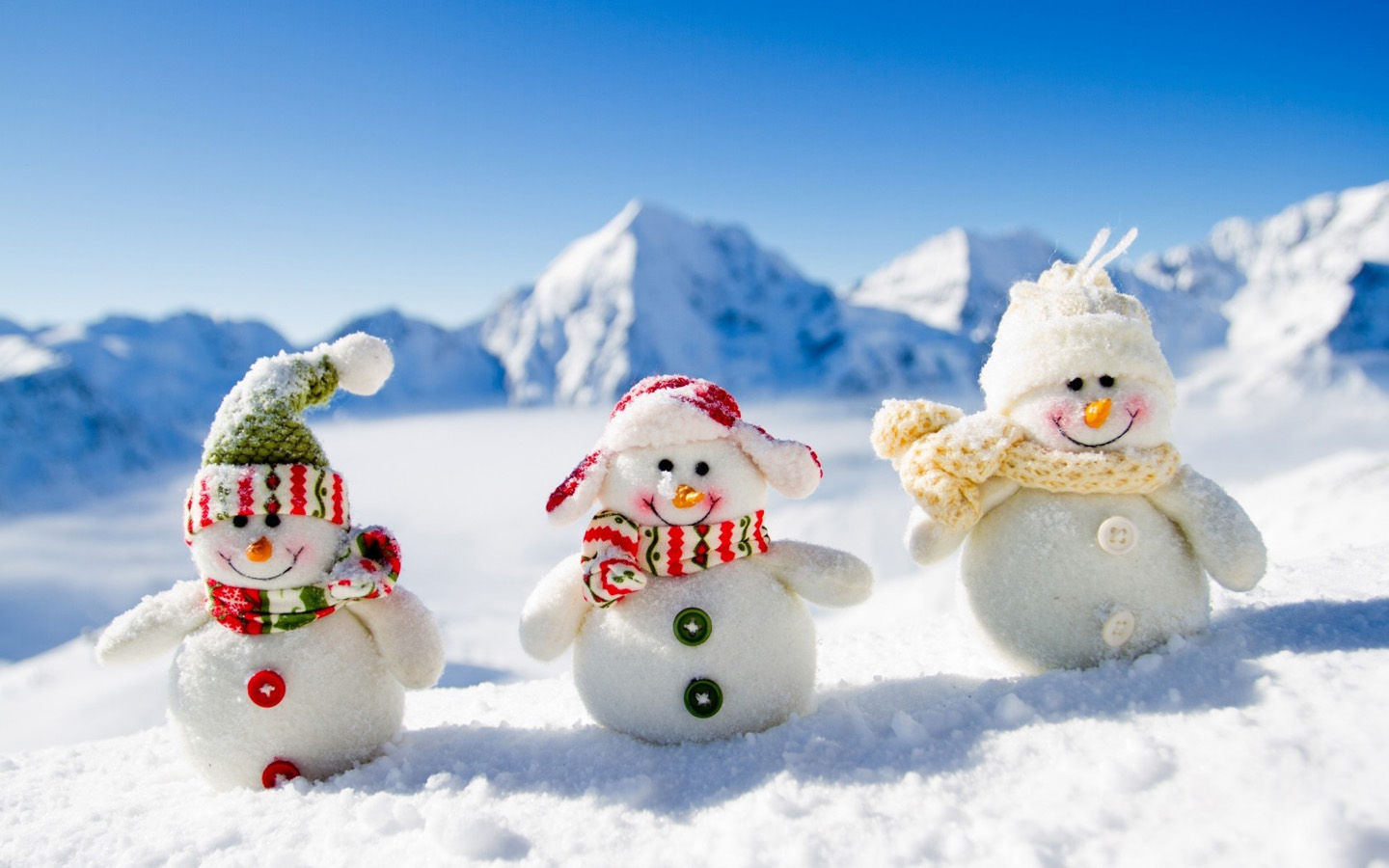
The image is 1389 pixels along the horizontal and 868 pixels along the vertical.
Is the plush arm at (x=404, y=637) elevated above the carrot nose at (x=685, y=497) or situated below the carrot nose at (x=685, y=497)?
below

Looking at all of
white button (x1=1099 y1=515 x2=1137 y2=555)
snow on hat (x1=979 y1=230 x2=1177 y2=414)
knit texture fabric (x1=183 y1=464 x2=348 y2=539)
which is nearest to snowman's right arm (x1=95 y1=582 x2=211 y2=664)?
knit texture fabric (x1=183 y1=464 x2=348 y2=539)

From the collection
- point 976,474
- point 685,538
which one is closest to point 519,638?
point 685,538

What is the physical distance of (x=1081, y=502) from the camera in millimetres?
2305

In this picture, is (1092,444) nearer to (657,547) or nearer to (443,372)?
(657,547)

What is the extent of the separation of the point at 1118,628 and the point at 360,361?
227 centimetres

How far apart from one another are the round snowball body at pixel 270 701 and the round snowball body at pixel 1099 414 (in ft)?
6.82

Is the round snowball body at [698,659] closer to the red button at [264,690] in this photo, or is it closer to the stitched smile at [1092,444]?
the red button at [264,690]

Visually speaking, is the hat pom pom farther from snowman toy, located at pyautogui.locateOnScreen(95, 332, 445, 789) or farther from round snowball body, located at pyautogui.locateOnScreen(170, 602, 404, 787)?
round snowball body, located at pyautogui.locateOnScreen(170, 602, 404, 787)

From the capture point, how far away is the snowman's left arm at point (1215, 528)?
2250 millimetres

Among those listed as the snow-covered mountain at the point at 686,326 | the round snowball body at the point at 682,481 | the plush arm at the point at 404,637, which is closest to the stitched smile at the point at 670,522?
the round snowball body at the point at 682,481

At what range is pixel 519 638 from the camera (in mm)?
2316

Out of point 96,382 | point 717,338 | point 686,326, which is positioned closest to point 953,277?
point 717,338

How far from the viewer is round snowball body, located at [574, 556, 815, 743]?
217 centimetres

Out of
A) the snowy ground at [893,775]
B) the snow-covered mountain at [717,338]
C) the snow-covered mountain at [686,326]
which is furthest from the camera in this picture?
the snow-covered mountain at [686,326]
